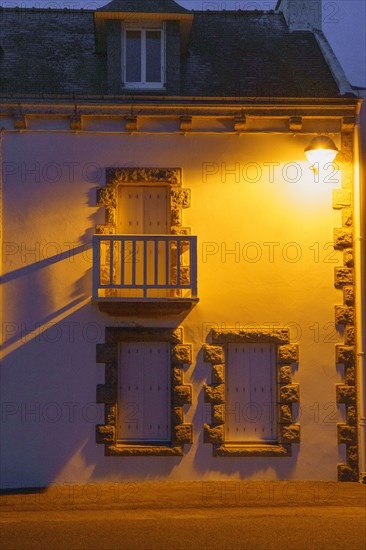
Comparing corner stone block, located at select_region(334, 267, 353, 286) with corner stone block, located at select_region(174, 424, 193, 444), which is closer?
corner stone block, located at select_region(174, 424, 193, 444)

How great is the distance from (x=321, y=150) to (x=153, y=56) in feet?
11.1

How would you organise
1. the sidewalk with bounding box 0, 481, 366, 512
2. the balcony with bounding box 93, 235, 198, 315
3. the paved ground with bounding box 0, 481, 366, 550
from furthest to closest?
the balcony with bounding box 93, 235, 198, 315 < the sidewalk with bounding box 0, 481, 366, 512 < the paved ground with bounding box 0, 481, 366, 550

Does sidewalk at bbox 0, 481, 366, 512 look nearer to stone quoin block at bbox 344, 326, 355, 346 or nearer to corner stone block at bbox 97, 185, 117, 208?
stone quoin block at bbox 344, 326, 355, 346

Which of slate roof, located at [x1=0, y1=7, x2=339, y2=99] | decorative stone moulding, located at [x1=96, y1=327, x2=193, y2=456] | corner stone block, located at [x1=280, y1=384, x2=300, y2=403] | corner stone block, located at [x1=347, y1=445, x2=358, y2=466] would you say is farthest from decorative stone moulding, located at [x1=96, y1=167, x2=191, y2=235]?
corner stone block, located at [x1=347, y1=445, x2=358, y2=466]

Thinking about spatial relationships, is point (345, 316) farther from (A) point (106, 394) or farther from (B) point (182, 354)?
(A) point (106, 394)

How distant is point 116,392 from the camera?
1147 centimetres

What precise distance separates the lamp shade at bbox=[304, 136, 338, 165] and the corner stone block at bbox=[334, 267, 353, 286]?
1681 millimetres

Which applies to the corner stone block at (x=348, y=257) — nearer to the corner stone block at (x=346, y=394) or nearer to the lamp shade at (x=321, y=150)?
the lamp shade at (x=321, y=150)

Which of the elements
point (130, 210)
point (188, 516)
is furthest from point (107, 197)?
point (188, 516)

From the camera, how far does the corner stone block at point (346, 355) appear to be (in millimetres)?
11617

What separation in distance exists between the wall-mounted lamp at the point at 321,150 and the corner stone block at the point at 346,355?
113 inches

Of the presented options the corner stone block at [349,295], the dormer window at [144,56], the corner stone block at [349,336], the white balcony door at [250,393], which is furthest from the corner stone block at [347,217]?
the dormer window at [144,56]

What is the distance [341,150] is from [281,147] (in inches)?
36.7

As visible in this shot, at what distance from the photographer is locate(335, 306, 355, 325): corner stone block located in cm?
1170
